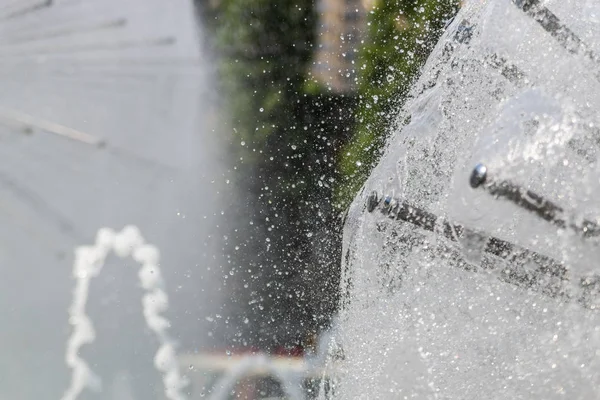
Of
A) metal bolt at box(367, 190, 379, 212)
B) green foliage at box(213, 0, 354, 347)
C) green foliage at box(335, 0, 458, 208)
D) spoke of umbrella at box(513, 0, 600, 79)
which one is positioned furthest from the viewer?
green foliage at box(213, 0, 354, 347)

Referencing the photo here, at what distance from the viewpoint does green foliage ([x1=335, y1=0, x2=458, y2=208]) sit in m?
1.56

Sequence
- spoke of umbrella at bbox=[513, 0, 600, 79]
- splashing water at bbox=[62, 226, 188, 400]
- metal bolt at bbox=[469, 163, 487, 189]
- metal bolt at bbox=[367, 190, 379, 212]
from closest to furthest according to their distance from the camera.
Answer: metal bolt at bbox=[469, 163, 487, 189] → spoke of umbrella at bbox=[513, 0, 600, 79] → metal bolt at bbox=[367, 190, 379, 212] → splashing water at bbox=[62, 226, 188, 400]

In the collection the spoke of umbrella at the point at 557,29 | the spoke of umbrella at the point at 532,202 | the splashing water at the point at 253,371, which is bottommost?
the splashing water at the point at 253,371

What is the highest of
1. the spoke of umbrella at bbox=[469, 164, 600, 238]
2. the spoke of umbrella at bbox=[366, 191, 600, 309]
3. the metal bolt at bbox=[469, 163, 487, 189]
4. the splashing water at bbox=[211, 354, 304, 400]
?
the metal bolt at bbox=[469, 163, 487, 189]

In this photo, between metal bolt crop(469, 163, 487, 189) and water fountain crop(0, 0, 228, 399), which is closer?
metal bolt crop(469, 163, 487, 189)

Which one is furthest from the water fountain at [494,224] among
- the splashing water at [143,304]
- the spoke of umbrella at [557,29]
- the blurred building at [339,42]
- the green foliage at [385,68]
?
the splashing water at [143,304]

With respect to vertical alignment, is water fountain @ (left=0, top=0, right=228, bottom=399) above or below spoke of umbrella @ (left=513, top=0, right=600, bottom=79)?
below

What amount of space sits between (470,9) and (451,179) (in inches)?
20.2

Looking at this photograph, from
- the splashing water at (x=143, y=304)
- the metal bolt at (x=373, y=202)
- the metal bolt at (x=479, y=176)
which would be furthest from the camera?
the splashing water at (x=143, y=304)

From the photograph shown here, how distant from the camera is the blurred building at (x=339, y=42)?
1.77 metres

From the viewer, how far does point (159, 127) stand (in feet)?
6.69

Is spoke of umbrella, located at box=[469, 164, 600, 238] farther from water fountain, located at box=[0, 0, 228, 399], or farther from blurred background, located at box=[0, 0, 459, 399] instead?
water fountain, located at box=[0, 0, 228, 399]

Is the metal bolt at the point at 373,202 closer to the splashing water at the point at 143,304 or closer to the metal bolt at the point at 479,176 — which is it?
the metal bolt at the point at 479,176

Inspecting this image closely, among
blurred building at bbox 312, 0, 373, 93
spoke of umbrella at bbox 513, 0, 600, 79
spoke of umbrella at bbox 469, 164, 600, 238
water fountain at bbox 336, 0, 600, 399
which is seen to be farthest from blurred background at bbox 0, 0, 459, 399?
spoke of umbrella at bbox 469, 164, 600, 238
